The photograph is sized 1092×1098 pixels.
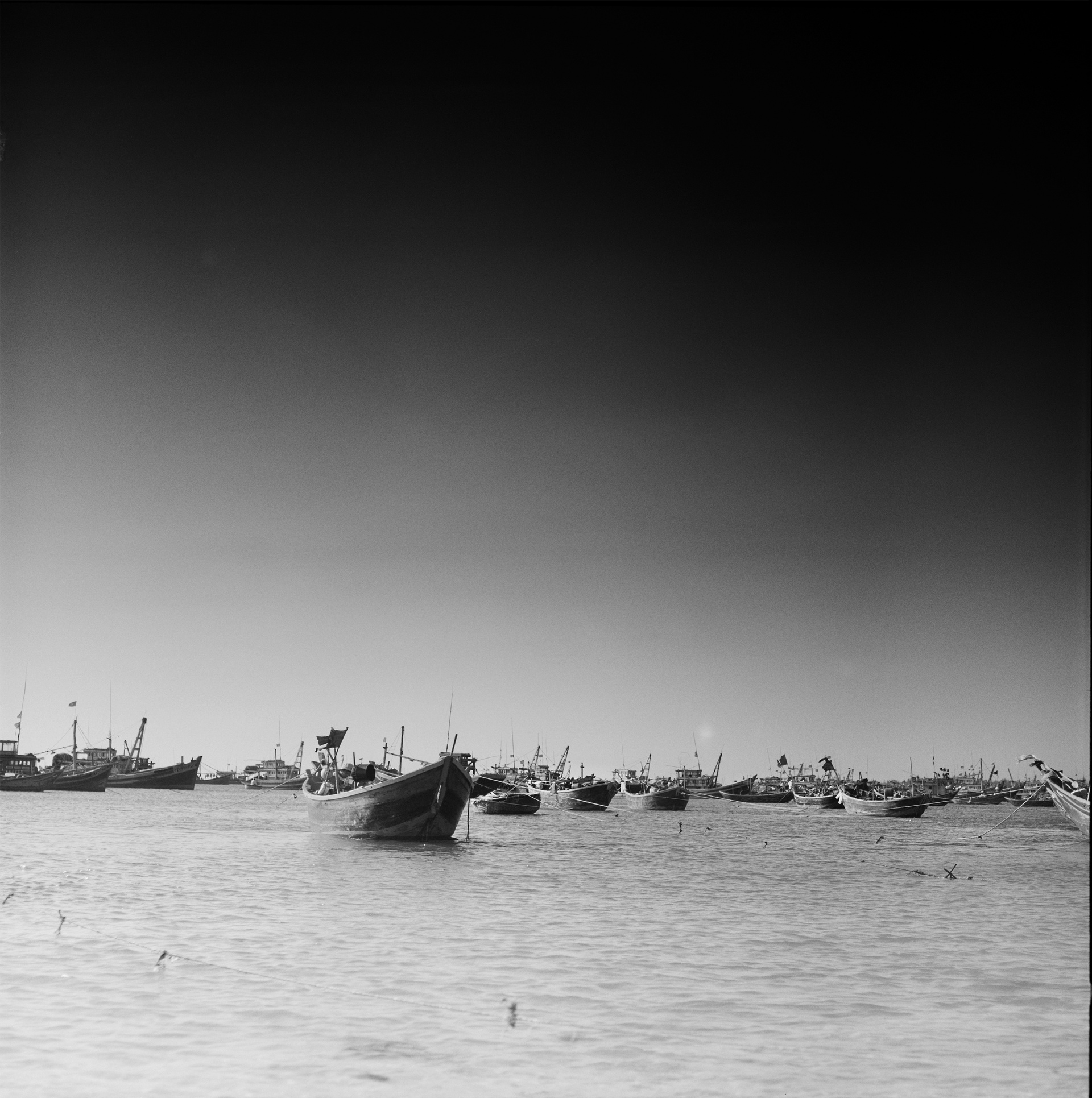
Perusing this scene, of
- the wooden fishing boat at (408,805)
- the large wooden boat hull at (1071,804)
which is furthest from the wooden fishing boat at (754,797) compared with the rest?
the wooden fishing boat at (408,805)

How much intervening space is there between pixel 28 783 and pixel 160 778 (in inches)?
1116

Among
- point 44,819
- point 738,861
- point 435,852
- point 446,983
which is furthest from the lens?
point 44,819

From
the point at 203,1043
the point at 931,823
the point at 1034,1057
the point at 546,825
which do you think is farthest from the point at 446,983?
the point at 931,823

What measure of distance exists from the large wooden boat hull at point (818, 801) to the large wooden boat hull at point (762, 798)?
9.40 feet

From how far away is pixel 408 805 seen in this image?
29.8 m

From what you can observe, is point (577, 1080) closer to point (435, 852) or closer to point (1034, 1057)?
point (1034, 1057)

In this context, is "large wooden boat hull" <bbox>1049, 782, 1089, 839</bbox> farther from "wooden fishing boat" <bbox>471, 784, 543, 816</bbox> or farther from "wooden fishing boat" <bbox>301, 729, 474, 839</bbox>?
"wooden fishing boat" <bbox>471, 784, 543, 816</bbox>

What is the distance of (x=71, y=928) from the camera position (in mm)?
13953

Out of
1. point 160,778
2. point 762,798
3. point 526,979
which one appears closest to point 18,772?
point 160,778

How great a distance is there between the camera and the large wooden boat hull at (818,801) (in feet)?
287

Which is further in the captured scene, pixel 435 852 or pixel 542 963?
pixel 435 852

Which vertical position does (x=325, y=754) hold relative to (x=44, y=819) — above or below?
above

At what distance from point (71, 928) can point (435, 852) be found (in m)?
15.1

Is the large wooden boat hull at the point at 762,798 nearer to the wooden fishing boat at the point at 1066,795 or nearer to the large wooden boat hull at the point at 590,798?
the large wooden boat hull at the point at 590,798
